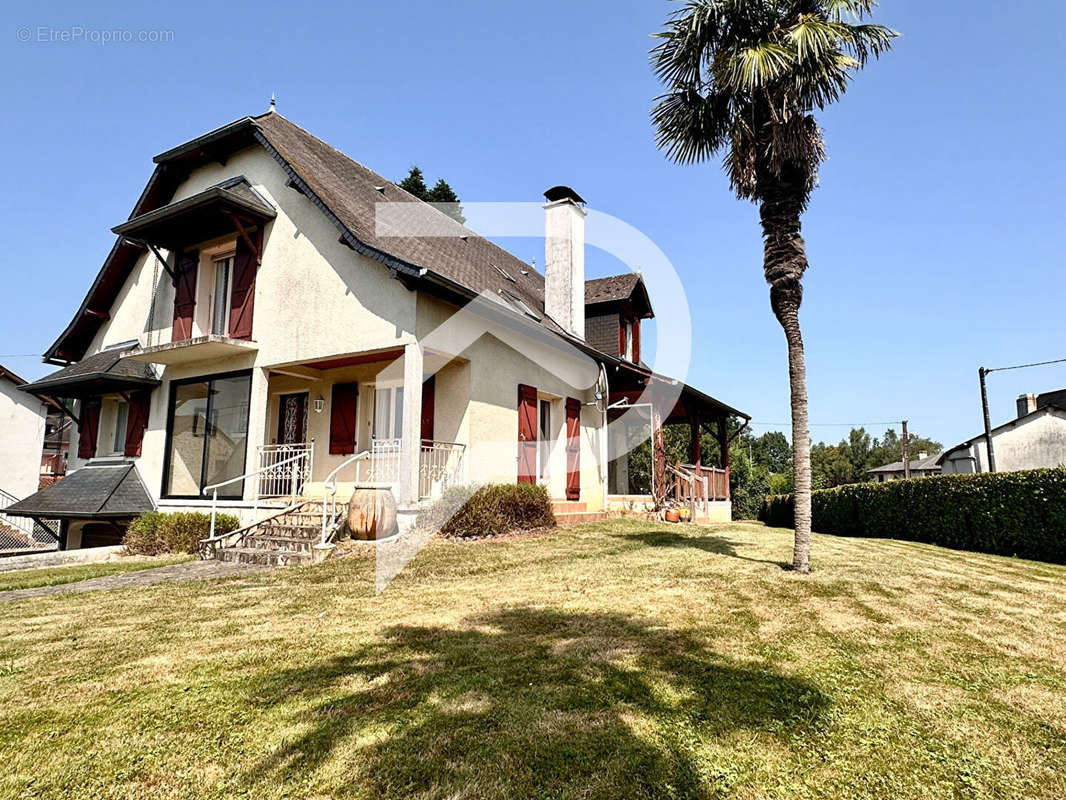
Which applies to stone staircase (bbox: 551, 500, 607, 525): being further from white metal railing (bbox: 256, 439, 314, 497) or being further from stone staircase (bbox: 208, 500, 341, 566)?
white metal railing (bbox: 256, 439, 314, 497)

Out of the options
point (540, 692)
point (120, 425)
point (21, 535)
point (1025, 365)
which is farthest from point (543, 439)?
point (1025, 365)

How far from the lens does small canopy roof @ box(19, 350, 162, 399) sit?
42.9ft

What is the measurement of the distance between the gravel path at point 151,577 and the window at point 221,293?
18.6ft

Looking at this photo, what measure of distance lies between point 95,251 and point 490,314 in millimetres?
12031

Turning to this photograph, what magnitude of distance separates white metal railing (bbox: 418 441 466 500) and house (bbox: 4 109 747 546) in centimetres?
3

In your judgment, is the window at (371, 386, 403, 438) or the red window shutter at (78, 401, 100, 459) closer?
the window at (371, 386, 403, 438)

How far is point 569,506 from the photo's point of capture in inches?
546

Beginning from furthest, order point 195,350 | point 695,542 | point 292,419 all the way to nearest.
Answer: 1. point 292,419
2. point 195,350
3. point 695,542

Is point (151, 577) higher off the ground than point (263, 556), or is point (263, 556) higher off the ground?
point (263, 556)

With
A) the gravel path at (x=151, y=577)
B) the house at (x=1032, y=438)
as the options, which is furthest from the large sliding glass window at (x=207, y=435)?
the house at (x=1032, y=438)

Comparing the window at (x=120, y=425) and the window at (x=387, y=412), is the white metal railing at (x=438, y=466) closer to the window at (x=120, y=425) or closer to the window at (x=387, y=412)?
the window at (x=387, y=412)

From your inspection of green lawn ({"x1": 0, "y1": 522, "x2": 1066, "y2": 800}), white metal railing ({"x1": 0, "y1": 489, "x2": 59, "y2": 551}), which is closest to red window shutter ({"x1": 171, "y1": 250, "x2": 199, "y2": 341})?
green lawn ({"x1": 0, "y1": 522, "x2": 1066, "y2": 800})

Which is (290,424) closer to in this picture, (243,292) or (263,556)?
(243,292)

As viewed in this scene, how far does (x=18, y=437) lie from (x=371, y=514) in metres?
21.1
